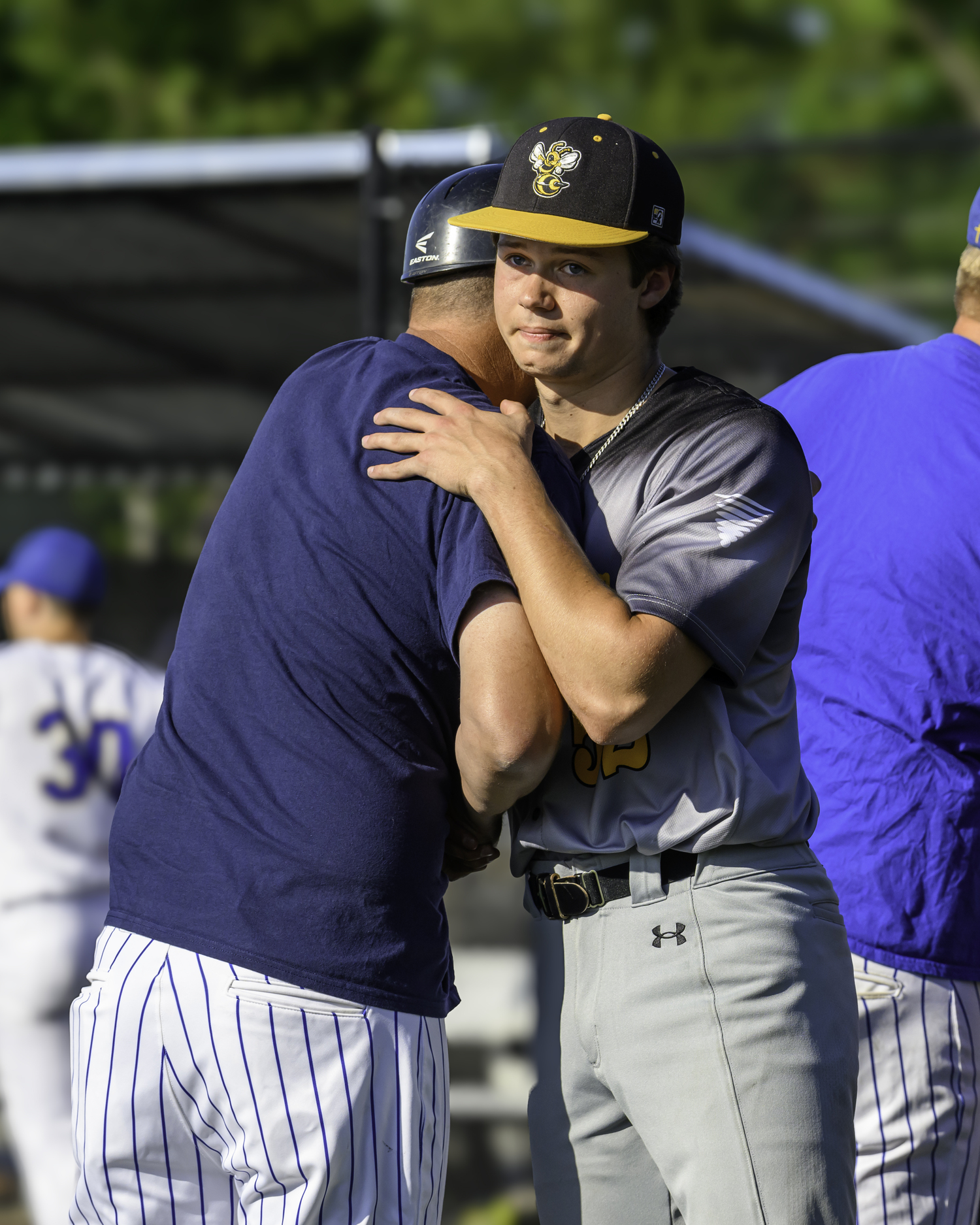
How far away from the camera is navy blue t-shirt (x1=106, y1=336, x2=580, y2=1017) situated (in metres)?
1.97

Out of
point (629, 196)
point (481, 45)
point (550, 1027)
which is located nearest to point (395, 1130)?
point (550, 1027)

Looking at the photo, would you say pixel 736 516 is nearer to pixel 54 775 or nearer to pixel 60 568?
pixel 54 775

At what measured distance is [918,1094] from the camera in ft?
8.03

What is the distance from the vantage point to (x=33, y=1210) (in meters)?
5.04

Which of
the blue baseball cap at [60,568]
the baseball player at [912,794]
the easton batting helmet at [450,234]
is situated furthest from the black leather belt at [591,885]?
the blue baseball cap at [60,568]

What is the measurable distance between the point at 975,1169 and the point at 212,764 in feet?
4.93

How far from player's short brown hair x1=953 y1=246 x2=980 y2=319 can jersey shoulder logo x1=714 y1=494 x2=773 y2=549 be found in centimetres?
92

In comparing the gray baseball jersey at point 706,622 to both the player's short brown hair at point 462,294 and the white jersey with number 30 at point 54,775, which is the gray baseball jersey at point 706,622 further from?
the white jersey with number 30 at point 54,775

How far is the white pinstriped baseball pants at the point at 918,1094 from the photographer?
7.98ft

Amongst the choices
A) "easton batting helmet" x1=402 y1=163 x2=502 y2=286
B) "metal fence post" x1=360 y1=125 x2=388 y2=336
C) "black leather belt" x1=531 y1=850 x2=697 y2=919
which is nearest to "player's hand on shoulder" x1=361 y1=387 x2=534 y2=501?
"easton batting helmet" x1=402 y1=163 x2=502 y2=286

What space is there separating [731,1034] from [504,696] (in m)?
0.57

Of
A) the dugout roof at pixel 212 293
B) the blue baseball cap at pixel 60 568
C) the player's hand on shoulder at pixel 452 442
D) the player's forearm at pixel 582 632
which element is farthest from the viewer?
the blue baseball cap at pixel 60 568

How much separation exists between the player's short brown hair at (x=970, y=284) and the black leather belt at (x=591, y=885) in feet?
4.06

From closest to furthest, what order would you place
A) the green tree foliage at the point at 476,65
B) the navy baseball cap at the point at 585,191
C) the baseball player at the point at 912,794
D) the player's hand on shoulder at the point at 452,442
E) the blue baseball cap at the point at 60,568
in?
the player's hand on shoulder at the point at 452,442
the navy baseball cap at the point at 585,191
the baseball player at the point at 912,794
the blue baseball cap at the point at 60,568
the green tree foliage at the point at 476,65
